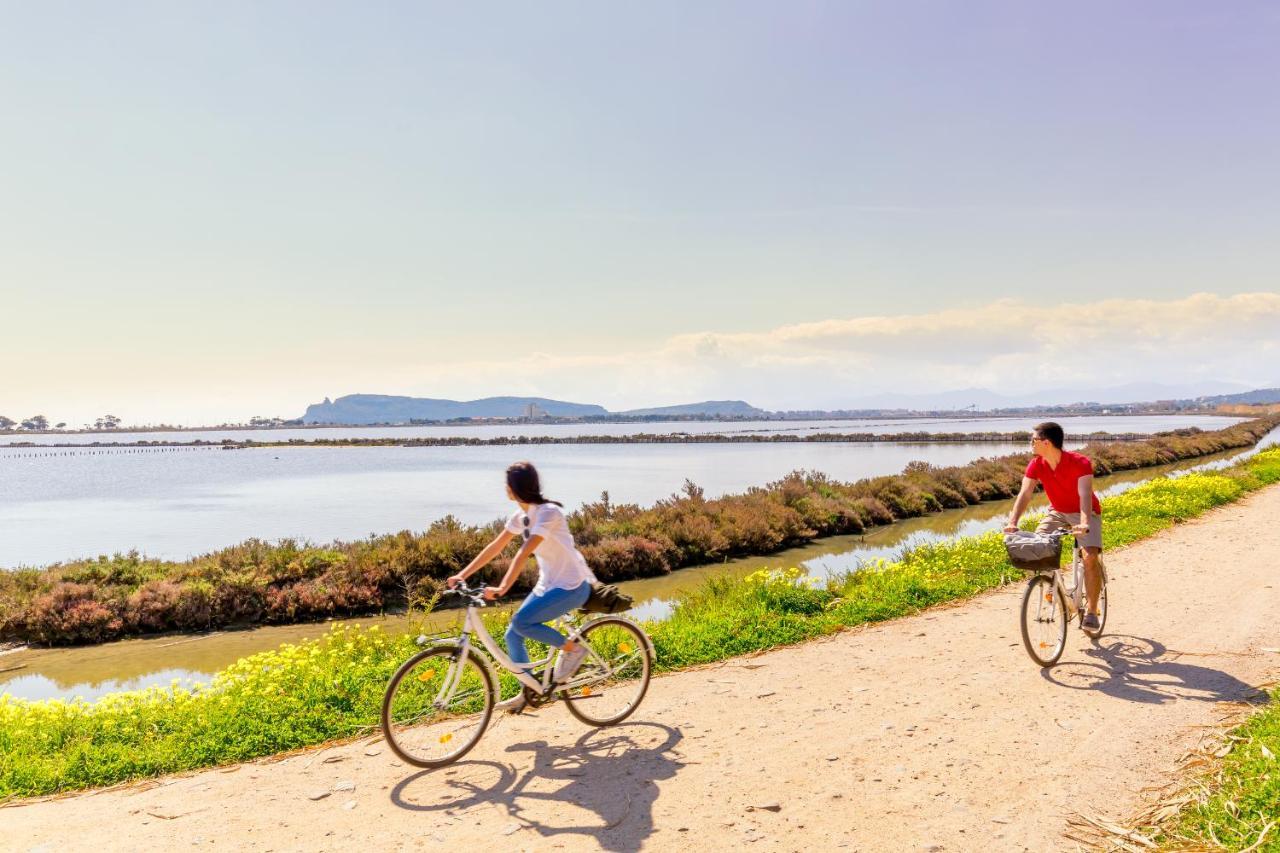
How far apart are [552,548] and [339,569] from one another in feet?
41.4

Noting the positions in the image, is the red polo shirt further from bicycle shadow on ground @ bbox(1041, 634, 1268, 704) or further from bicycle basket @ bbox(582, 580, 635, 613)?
bicycle basket @ bbox(582, 580, 635, 613)

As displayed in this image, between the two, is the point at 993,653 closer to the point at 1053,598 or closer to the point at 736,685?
the point at 1053,598

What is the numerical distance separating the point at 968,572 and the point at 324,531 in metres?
20.8

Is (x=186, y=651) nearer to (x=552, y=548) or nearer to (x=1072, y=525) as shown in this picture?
(x=552, y=548)

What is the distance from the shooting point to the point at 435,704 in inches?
252

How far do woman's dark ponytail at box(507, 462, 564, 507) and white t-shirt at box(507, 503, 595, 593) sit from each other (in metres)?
0.10

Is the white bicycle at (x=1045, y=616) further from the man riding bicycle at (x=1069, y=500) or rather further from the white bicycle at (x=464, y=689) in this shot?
the white bicycle at (x=464, y=689)

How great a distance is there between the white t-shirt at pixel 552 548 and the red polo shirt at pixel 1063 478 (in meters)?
5.24

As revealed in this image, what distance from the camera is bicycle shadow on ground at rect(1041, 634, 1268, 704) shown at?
7191 mm

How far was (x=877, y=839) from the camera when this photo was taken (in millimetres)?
4871

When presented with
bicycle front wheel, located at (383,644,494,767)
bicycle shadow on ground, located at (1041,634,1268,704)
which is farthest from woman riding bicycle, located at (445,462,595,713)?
bicycle shadow on ground, located at (1041,634,1268,704)

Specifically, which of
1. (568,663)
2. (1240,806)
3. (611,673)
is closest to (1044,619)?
(1240,806)

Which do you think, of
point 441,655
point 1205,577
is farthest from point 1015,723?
point 1205,577

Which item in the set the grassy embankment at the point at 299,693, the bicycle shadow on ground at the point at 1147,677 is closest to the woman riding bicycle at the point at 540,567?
the grassy embankment at the point at 299,693
